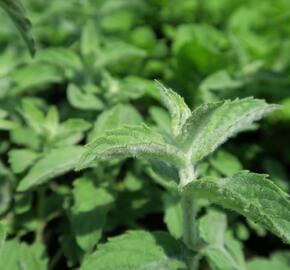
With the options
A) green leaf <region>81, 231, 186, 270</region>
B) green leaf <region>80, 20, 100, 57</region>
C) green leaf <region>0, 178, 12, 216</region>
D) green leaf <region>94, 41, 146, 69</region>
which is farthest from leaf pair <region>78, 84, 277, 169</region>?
green leaf <region>80, 20, 100, 57</region>

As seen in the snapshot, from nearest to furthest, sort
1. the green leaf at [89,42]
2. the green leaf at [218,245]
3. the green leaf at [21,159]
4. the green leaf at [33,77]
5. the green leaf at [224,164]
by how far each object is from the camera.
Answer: the green leaf at [218,245]
the green leaf at [21,159]
the green leaf at [224,164]
the green leaf at [33,77]
the green leaf at [89,42]

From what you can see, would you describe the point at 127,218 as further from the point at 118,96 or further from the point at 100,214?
the point at 118,96

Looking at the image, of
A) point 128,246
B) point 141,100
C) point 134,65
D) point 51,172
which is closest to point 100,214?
point 51,172

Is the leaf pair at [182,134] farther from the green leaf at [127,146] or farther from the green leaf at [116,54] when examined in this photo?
the green leaf at [116,54]

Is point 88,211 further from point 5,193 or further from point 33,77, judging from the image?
point 33,77

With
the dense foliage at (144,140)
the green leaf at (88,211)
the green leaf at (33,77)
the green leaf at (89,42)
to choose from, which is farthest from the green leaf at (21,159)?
the green leaf at (89,42)

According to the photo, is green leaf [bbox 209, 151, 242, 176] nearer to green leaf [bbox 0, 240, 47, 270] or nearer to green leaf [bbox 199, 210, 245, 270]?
green leaf [bbox 199, 210, 245, 270]

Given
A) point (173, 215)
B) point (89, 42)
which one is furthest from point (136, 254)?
point (89, 42)
